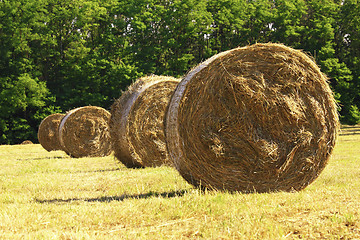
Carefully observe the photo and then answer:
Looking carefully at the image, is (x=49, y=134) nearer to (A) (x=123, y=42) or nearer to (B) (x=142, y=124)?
(B) (x=142, y=124)

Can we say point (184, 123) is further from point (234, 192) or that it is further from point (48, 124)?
point (48, 124)

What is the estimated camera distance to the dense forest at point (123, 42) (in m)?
34.9

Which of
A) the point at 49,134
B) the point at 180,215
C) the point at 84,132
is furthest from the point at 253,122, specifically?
the point at 49,134

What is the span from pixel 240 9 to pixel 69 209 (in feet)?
127

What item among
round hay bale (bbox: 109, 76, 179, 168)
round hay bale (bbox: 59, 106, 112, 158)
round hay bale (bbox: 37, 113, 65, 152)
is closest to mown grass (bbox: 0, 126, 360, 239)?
round hay bale (bbox: 109, 76, 179, 168)

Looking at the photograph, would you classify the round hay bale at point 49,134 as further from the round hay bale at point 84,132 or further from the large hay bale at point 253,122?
the large hay bale at point 253,122

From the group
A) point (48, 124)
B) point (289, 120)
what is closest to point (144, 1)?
point (48, 124)

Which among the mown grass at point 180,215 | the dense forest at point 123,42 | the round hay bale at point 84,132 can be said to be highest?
the dense forest at point 123,42

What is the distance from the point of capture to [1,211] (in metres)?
5.02

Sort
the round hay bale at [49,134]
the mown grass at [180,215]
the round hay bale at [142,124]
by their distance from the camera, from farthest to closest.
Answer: the round hay bale at [49,134], the round hay bale at [142,124], the mown grass at [180,215]

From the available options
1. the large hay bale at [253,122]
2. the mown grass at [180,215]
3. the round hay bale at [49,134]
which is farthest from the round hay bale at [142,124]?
the round hay bale at [49,134]

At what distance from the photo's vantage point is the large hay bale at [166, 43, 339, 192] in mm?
6129

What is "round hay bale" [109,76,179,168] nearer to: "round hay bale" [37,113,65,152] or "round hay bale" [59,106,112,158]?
"round hay bale" [59,106,112,158]

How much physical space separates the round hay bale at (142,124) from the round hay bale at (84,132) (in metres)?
5.11
